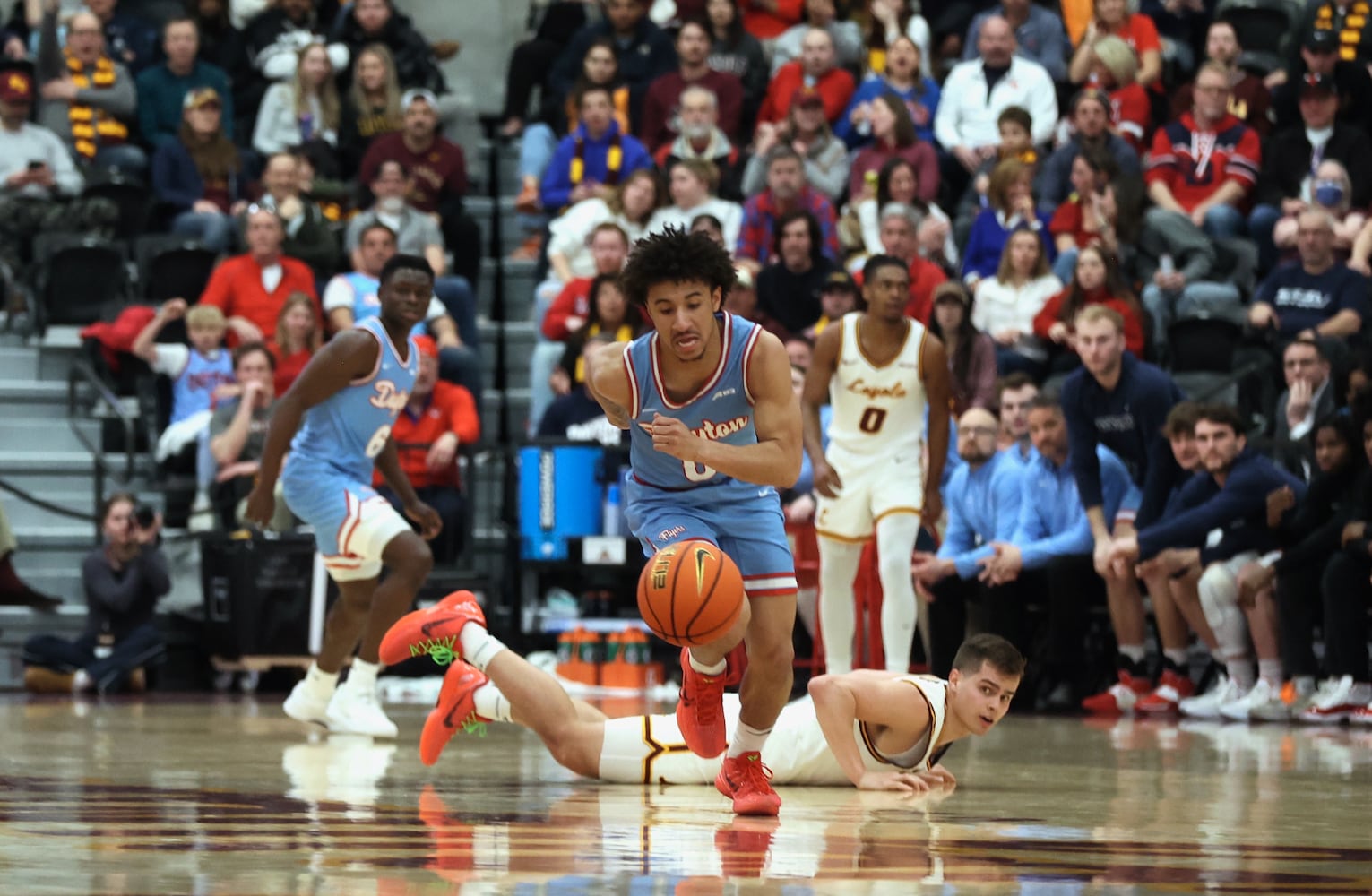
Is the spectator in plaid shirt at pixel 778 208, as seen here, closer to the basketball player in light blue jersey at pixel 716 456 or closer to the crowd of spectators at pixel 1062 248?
the crowd of spectators at pixel 1062 248

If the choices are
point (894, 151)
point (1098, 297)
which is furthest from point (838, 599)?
point (894, 151)

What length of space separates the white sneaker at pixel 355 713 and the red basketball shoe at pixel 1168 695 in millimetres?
4119

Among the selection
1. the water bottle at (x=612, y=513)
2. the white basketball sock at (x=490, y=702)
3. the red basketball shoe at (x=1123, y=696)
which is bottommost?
the red basketball shoe at (x=1123, y=696)

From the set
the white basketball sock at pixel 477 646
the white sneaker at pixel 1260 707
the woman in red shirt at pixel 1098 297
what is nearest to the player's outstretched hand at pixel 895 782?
the white basketball sock at pixel 477 646

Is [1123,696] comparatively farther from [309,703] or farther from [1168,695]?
[309,703]

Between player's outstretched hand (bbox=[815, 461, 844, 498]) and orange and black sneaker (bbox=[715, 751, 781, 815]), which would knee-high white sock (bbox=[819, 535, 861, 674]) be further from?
orange and black sneaker (bbox=[715, 751, 781, 815])

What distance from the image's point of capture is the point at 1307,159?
13148 mm

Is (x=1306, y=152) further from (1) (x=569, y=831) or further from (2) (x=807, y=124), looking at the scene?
(1) (x=569, y=831)

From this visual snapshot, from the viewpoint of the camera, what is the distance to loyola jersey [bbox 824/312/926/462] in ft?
30.4

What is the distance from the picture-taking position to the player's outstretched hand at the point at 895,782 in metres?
5.55

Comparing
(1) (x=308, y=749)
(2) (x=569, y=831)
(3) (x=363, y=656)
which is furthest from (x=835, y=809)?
(3) (x=363, y=656)

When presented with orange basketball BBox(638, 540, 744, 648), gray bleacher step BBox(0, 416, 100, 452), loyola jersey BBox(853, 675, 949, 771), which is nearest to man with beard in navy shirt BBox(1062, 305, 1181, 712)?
loyola jersey BBox(853, 675, 949, 771)

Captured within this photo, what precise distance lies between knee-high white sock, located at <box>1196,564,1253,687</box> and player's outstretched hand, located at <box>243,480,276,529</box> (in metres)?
4.71

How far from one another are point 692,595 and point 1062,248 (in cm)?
830
